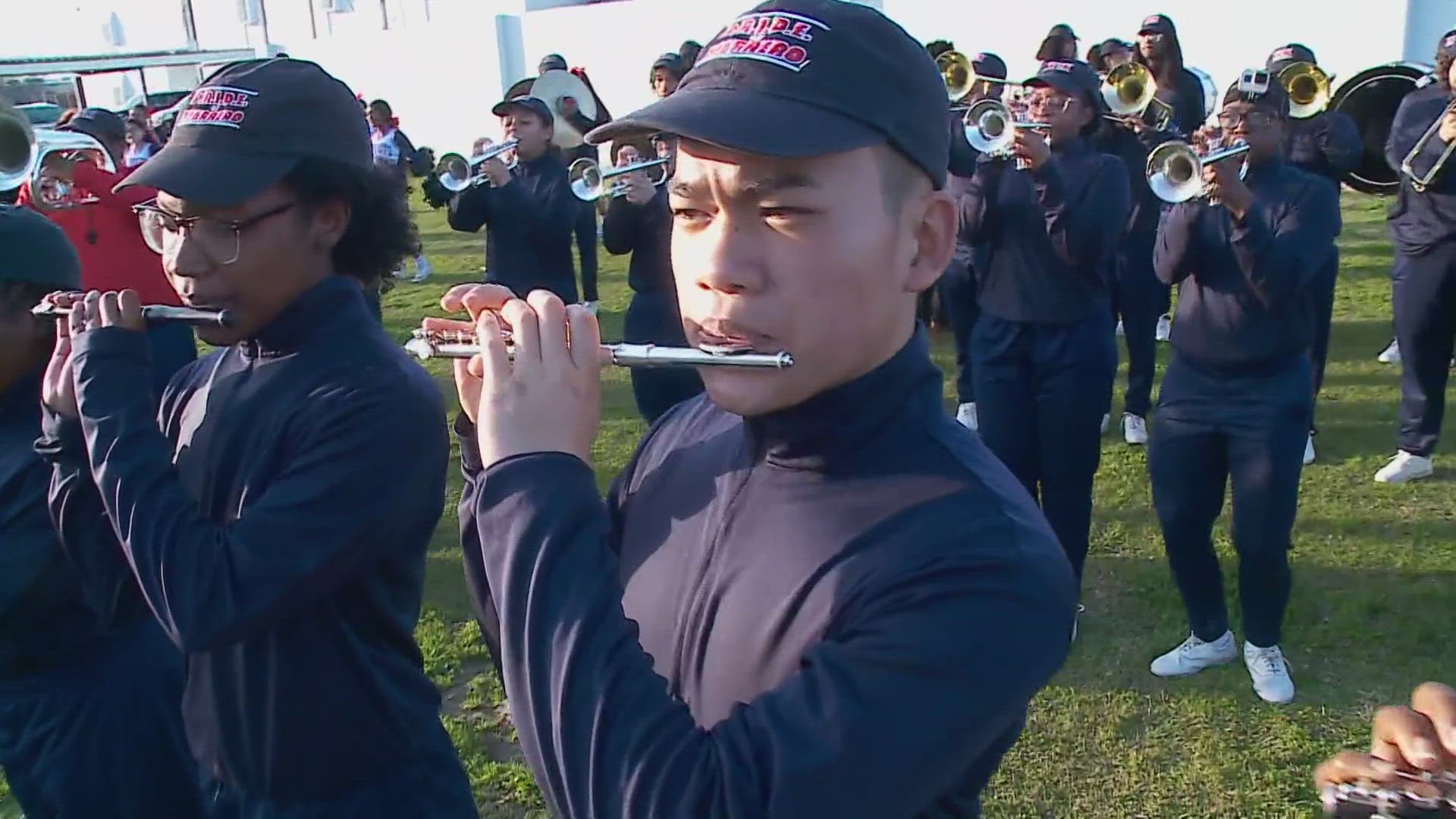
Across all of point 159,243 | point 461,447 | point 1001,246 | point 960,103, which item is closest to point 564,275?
point 960,103

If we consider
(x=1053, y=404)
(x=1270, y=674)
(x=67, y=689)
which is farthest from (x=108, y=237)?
(x=1270, y=674)

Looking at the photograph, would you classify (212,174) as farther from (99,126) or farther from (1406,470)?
(99,126)

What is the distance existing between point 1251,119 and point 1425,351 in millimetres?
2837

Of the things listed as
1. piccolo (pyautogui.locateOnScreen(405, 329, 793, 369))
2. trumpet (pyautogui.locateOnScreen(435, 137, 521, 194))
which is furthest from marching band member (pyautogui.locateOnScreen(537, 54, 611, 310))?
piccolo (pyautogui.locateOnScreen(405, 329, 793, 369))

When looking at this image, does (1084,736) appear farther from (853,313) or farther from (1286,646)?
(853,313)

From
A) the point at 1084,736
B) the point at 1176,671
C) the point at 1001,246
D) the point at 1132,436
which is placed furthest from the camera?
the point at 1132,436

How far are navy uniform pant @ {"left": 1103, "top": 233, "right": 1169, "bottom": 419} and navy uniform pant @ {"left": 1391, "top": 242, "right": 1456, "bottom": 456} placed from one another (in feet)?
4.40

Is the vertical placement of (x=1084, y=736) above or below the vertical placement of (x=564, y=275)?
below

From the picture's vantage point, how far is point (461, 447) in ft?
6.38

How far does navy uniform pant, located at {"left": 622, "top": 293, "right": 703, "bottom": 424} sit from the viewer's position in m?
6.17

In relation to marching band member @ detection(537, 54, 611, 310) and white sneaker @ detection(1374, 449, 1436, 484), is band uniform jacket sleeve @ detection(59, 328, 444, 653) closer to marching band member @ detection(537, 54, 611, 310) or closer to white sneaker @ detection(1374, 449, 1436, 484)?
white sneaker @ detection(1374, 449, 1436, 484)

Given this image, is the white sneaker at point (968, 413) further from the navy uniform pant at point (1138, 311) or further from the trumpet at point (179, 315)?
the trumpet at point (179, 315)

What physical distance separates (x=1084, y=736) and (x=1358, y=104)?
6949 mm

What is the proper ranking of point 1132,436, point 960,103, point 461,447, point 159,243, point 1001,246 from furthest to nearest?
1. point 960,103
2. point 1132,436
3. point 1001,246
4. point 159,243
5. point 461,447
